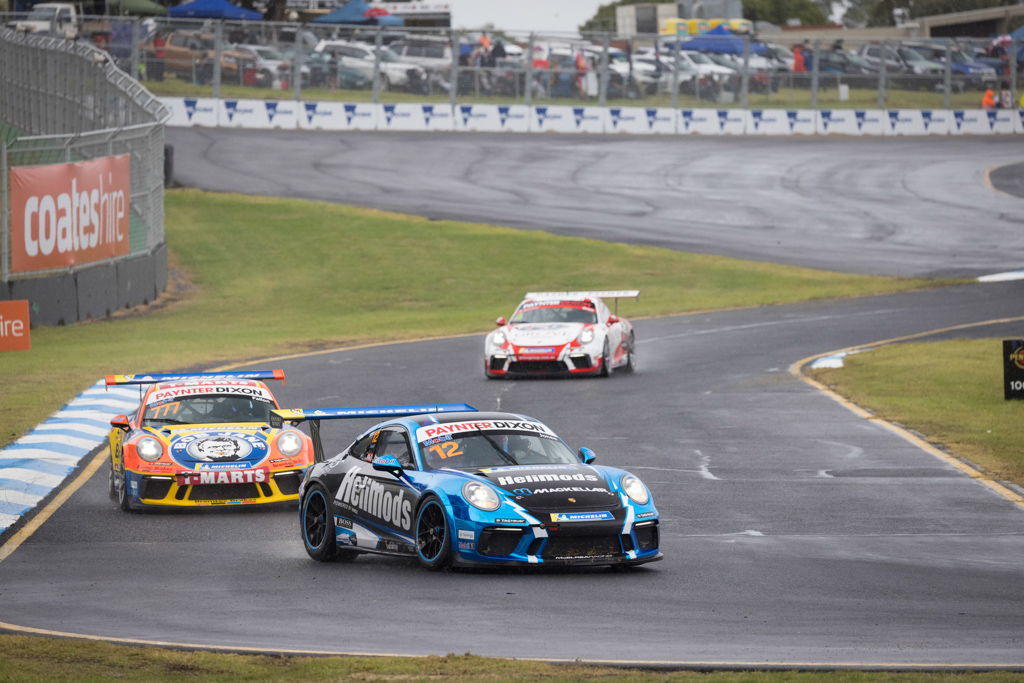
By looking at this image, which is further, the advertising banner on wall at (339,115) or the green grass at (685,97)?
the advertising banner on wall at (339,115)

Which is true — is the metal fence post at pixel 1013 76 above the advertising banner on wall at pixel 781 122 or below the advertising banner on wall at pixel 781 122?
above

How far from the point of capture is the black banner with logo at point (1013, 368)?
22.2 metres

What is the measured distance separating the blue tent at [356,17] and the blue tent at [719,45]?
846 inches

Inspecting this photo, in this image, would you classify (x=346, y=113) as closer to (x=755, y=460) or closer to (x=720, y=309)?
(x=720, y=309)

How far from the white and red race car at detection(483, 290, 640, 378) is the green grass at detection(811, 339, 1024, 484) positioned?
11.0ft

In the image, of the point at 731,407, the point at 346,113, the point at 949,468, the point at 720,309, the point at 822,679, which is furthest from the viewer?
the point at 346,113

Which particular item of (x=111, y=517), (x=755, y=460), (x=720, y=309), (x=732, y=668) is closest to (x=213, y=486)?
(x=111, y=517)

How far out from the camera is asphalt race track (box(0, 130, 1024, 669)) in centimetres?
927

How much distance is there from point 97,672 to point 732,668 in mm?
3364

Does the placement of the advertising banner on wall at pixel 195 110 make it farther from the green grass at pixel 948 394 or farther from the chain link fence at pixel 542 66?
the green grass at pixel 948 394

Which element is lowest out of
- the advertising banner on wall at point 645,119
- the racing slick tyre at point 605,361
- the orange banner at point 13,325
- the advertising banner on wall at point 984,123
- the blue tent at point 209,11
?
the racing slick tyre at point 605,361

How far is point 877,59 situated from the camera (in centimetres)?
6278

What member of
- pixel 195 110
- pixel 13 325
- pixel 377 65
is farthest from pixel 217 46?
pixel 13 325

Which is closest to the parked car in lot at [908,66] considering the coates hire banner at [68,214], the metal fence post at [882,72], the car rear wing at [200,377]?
the metal fence post at [882,72]
